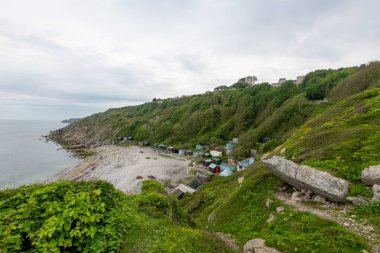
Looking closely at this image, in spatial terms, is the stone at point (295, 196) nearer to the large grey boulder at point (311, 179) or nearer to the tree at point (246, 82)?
the large grey boulder at point (311, 179)

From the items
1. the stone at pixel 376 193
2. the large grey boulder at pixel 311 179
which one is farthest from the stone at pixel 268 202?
the stone at pixel 376 193

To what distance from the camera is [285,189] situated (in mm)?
14477

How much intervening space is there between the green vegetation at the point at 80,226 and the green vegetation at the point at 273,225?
3.35 metres

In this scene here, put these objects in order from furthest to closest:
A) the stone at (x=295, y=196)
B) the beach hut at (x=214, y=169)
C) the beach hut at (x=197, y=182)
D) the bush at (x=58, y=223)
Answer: the beach hut at (x=214, y=169), the beach hut at (x=197, y=182), the stone at (x=295, y=196), the bush at (x=58, y=223)

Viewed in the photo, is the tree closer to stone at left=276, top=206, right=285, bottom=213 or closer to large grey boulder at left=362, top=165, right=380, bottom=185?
large grey boulder at left=362, top=165, right=380, bottom=185

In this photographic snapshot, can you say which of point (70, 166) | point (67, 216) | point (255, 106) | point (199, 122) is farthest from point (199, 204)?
→ point (199, 122)

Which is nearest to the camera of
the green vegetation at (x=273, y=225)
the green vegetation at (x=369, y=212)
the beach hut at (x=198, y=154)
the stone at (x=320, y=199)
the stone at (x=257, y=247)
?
the green vegetation at (x=273, y=225)

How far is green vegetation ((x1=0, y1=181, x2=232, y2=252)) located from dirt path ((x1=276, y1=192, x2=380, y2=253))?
5.88m

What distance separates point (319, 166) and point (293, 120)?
5209 cm

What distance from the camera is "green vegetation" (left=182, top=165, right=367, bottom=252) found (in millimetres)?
8273

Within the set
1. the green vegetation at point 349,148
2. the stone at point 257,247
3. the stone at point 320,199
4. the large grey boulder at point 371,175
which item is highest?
the green vegetation at point 349,148

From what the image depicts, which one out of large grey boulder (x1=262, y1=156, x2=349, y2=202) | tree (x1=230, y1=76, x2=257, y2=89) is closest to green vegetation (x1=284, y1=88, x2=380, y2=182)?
large grey boulder (x1=262, y1=156, x2=349, y2=202)

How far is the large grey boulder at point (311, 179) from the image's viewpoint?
11456 millimetres

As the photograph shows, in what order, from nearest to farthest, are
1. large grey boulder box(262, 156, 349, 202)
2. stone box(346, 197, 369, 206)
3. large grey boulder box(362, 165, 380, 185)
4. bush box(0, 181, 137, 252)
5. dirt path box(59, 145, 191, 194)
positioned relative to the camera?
1. bush box(0, 181, 137, 252)
2. stone box(346, 197, 369, 206)
3. large grey boulder box(362, 165, 380, 185)
4. large grey boulder box(262, 156, 349, 202)
5. dirt path box(59, 145, 191, 194)
